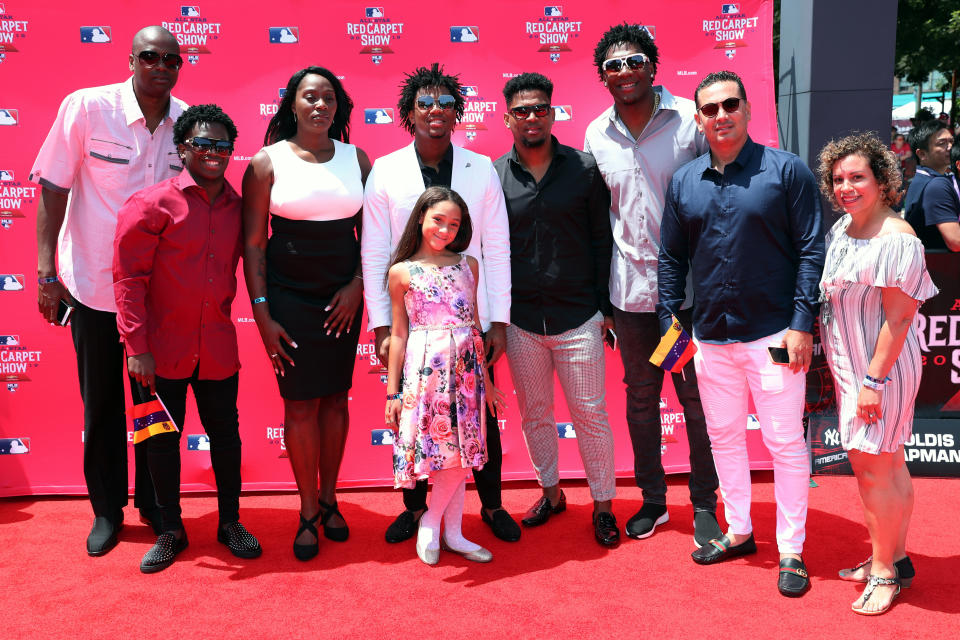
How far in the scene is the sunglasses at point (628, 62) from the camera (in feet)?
11.6

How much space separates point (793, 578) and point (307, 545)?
219cm

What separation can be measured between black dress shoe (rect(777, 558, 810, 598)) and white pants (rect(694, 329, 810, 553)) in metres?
0.06

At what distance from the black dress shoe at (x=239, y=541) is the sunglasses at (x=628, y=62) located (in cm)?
287

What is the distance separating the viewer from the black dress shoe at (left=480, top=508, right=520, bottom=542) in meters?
3.76

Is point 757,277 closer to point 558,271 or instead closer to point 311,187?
point 558,271

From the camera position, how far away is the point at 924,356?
189 inches

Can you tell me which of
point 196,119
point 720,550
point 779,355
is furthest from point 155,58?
point 720,550

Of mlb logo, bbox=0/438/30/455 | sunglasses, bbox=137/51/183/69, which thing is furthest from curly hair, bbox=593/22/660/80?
mlb logo, bbox=0/438/30/455

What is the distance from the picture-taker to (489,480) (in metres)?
3.77

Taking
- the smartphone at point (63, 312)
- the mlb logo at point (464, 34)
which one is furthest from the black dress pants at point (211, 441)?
the mlb logo at point (464, 34)

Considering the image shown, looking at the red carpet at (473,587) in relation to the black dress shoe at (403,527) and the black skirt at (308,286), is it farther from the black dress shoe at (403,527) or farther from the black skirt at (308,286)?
the black skirt at (308,286)

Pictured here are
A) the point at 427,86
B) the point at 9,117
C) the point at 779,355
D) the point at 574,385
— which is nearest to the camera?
the point at 779,355

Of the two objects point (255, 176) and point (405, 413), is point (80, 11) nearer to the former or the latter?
point (255, 176)

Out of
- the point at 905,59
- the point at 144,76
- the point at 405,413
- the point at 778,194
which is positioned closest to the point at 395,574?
the point at 405,413
